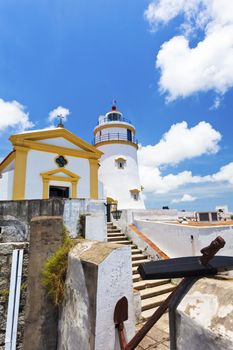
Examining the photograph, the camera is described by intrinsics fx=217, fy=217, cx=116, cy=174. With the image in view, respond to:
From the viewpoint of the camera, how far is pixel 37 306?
11.9ft

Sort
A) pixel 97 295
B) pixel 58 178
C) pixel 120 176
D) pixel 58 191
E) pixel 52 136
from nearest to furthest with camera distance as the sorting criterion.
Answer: pixel 97 295
pixel 58 178
pixel 52 136
pixel 58 191
pixel 120 176

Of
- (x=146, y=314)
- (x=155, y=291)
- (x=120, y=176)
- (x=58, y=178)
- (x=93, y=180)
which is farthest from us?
(x=120, y=176)

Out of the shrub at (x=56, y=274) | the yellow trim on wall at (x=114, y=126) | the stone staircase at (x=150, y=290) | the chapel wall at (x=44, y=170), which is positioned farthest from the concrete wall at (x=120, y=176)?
the shrub at (x=56, y=274)

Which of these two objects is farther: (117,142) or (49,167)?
(117,142)

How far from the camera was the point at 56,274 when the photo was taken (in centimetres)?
365

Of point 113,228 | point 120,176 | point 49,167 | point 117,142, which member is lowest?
point 113,228

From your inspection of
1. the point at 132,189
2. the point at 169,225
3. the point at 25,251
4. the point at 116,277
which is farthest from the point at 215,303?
the point at 132,189

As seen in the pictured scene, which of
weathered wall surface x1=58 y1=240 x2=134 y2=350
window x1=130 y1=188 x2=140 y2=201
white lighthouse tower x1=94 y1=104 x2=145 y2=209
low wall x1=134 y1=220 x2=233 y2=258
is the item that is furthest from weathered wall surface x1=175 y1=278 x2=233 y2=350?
window x1=130 y1=188 x2=140 y2=201

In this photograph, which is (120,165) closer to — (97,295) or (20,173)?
(20,173)

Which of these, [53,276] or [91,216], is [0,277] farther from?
[91,216]

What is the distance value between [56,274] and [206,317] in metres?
3.06

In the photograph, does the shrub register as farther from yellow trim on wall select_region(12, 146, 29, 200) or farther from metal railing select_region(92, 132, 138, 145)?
metal railing select_region(92, 132, 138, 145)

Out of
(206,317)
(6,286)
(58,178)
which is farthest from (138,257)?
(206,317)

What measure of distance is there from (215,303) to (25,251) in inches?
158
